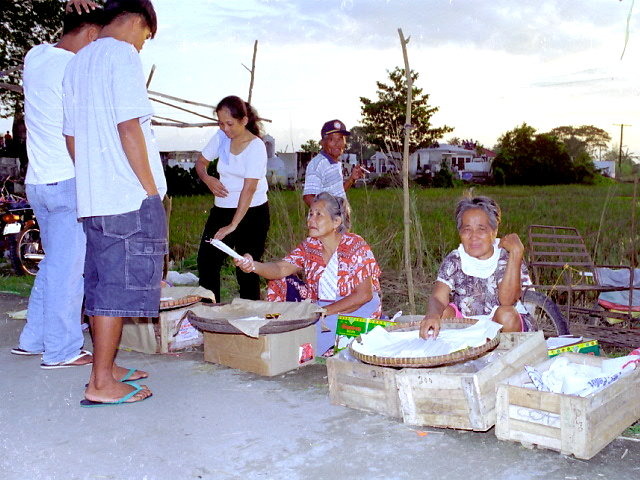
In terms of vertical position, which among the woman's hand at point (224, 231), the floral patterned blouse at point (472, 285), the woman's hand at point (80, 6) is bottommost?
the floral patterned blouse at point (472, 285)

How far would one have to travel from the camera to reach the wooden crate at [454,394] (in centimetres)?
266

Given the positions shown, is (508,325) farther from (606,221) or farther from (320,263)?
(606,221)

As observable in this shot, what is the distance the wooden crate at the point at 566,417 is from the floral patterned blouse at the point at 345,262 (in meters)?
1.40

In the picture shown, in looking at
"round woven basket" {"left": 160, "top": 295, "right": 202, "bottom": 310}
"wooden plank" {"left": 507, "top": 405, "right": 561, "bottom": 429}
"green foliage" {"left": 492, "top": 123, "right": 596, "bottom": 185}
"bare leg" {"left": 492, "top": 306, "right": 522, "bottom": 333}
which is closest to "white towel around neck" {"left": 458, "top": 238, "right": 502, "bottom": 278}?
"bare leg" {"left": 492, "top": 306, "right": 522, "bottom": 333}

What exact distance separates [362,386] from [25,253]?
603cm

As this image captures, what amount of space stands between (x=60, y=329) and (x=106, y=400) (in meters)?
0.69

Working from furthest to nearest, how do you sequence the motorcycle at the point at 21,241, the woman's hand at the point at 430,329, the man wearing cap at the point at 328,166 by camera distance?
1. the motorcycle at the point at 21,241
2. the man wearing cap at the point at 328,166
3. the woman's hand at the point at 430,329

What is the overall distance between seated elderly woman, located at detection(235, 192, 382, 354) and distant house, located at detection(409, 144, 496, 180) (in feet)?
97.3

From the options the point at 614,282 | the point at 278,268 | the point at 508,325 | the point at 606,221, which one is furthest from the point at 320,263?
the point at 606,221

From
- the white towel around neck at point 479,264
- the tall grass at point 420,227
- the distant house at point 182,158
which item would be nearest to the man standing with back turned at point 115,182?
the white towel around neck at point 479,264

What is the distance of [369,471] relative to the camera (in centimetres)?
241

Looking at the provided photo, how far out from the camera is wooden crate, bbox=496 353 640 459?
8.00 feet

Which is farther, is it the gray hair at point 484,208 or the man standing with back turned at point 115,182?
the gray hair at point 484,208

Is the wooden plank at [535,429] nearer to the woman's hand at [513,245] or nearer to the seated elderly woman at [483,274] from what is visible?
the seated elderly woman at [483,274]
